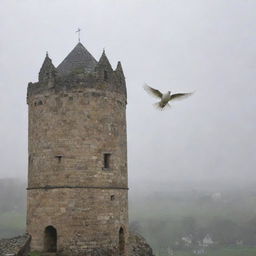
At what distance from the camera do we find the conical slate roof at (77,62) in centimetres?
2028

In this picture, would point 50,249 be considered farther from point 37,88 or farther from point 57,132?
point 37,88

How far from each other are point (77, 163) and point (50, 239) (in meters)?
3.37

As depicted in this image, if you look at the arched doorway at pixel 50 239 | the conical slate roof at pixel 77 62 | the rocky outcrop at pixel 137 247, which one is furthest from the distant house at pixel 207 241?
the conical slate roof at pixel 77 62

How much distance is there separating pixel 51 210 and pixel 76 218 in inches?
43.0

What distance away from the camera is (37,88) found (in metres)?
20.3

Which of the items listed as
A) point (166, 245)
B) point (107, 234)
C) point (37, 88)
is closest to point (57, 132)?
point (37, 88)

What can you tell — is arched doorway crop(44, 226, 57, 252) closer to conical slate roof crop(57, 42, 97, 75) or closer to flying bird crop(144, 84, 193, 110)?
conical slate roof crop(57, 42, 97, 75)

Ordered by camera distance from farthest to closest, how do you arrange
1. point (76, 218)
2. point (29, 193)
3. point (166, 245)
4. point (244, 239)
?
point (244, 239) < point (166, 245) < point (29, 193) < point (76, 218)

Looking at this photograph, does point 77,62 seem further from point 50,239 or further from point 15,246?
point 15,246

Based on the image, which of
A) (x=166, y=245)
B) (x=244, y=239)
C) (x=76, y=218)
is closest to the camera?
(x=76, y=218)

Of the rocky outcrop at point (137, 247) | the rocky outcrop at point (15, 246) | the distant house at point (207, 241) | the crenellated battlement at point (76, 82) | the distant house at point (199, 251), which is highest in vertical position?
the crenellated battlement at point (76, 82)

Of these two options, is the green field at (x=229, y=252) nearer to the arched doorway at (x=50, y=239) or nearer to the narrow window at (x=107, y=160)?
the arched doorway at (x=50, y=239)

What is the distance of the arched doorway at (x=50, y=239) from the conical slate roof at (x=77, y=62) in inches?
258

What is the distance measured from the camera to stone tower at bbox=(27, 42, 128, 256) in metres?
18.8
